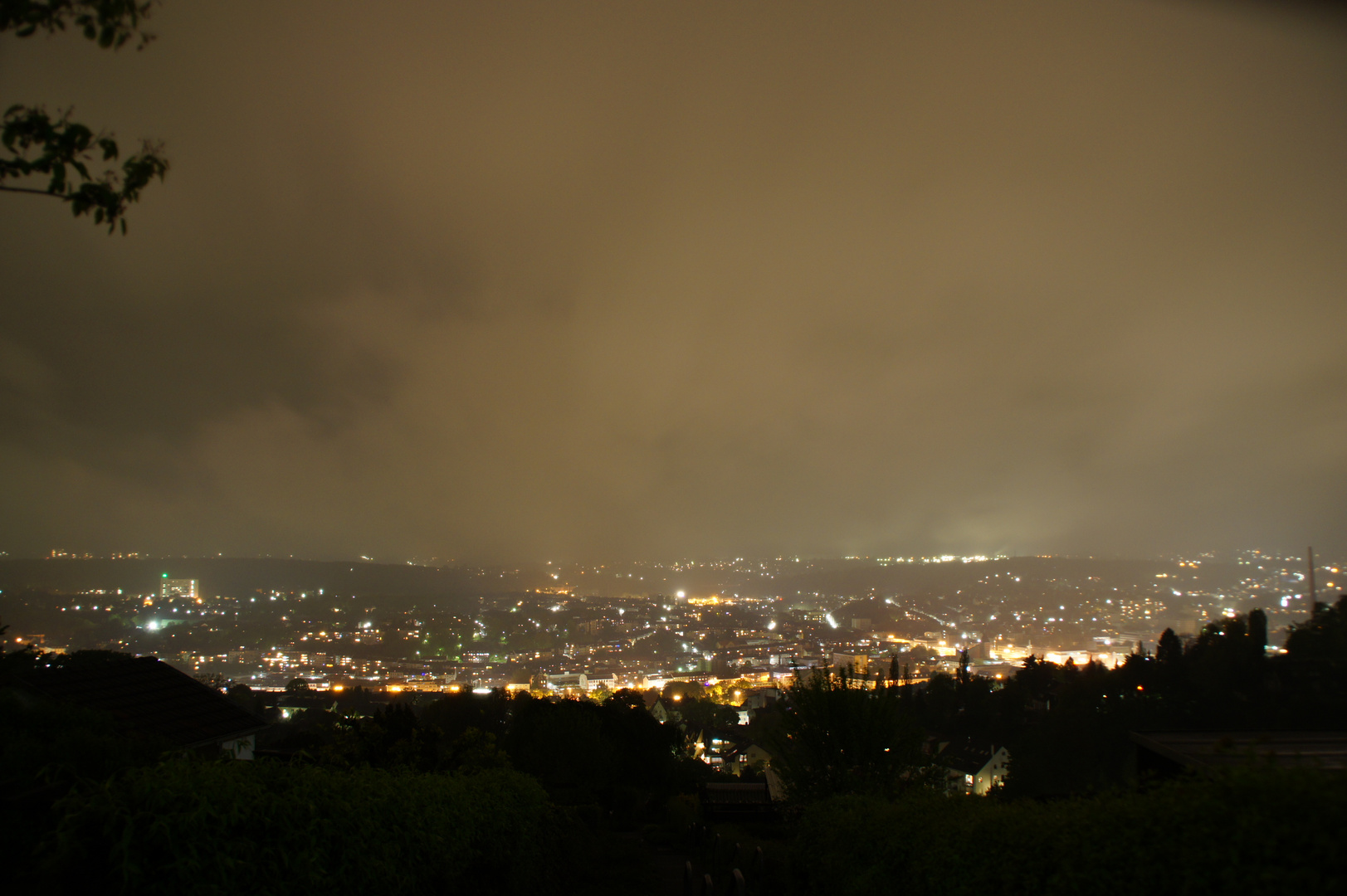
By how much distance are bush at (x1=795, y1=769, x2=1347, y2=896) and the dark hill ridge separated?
Result: 66.2 meters

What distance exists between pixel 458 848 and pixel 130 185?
525cm

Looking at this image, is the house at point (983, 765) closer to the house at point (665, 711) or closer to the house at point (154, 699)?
the house at point (665, 711)

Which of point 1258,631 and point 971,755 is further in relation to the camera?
point 971,755

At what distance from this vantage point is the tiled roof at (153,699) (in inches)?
385

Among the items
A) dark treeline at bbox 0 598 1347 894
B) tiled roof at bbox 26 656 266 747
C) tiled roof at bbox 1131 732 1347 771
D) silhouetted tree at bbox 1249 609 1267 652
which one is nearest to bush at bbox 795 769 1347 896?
dark treeline at bbox 0 598 1347 894

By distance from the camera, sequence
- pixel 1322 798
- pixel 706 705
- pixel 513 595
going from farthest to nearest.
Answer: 1. pixel 513 595
2. pixel 706 705
3. pixel 1322 798

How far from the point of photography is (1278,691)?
3059 centimetres

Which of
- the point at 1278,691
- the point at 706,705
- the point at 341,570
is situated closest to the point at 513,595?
the point at 341,570

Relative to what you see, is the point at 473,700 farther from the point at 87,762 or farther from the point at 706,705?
the point at 87,762

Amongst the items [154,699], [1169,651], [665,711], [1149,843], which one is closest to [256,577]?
[665,711]

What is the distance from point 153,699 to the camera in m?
11.0

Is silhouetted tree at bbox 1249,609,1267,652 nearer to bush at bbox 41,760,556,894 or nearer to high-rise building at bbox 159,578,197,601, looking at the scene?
bush at bbox 41,760,556,894

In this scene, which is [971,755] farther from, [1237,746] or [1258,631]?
[1237,746]

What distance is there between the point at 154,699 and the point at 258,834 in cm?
1072
